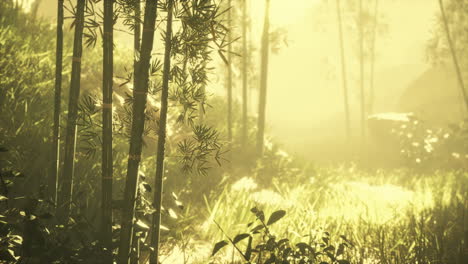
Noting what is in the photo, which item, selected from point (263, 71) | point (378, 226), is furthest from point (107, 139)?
point (263, 71)

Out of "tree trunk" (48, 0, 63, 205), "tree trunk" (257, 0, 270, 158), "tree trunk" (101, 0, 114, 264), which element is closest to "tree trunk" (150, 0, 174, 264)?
"tree trunk" (101, 0, 114, 264)

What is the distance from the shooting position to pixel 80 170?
3.61m

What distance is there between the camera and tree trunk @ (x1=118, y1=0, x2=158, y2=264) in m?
1.83

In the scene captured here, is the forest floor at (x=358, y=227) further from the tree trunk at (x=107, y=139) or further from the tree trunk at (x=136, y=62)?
the tree trunk at (x=107, y=139)

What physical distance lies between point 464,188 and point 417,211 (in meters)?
2.68

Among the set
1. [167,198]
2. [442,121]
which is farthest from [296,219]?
[442,121]

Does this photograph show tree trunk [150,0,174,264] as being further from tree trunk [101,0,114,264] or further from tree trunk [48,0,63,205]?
tree trunk [48,0,63,205]

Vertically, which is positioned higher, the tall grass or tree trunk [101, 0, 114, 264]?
tree trunk [101, 0, 114, 264]

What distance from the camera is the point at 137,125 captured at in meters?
1.84

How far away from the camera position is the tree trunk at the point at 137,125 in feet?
5.99

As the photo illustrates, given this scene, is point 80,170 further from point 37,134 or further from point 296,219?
point 296,219

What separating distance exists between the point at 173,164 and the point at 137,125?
3.77 metres

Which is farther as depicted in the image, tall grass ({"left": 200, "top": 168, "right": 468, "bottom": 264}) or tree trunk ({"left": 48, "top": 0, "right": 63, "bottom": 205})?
tall grass ({"left": 200, "top": 168, "right": 468, "bottom": 264})

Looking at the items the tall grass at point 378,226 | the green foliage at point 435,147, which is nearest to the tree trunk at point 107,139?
the tall grass at point 378,226
